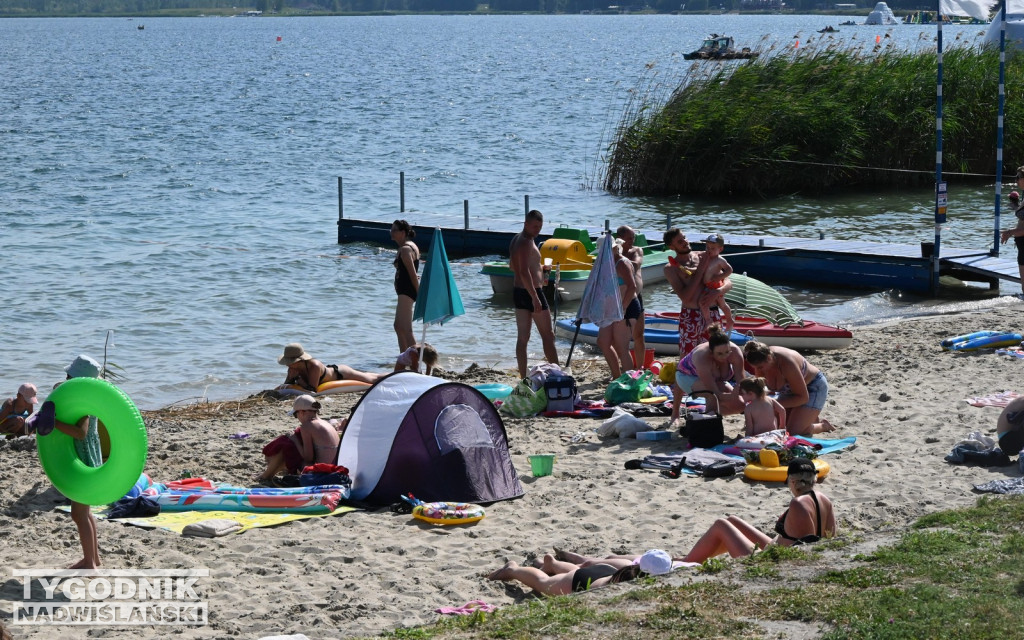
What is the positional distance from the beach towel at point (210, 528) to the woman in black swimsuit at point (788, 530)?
3.01 metres

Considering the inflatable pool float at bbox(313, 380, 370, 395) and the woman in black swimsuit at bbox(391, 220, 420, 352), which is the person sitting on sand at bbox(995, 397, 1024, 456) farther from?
the inflatable pool float at bbox(313, 380, 370, 395)

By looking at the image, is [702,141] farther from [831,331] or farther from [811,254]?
[831,331]

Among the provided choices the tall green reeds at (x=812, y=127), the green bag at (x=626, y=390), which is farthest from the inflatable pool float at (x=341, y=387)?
the tall green reeds at (x=812, y=127)

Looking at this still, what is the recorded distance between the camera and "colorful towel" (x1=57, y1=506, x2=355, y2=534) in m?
8.20

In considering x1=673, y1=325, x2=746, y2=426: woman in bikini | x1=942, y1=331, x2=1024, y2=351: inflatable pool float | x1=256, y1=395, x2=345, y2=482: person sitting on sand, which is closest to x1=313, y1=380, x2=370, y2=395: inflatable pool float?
x1=256, y1=395, x2=345, y2=482: person sitting on sand

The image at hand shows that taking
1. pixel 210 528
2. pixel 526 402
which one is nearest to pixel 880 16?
pixel 526 402

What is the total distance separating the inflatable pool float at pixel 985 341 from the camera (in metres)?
12.5

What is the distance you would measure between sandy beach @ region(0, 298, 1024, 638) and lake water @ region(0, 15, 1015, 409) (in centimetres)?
399

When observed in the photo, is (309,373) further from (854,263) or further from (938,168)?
(854,263)

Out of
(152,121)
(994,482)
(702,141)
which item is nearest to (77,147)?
(152,121)

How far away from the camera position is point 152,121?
48812mm

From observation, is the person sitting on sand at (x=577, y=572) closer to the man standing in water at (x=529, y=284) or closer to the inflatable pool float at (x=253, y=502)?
the inflatable pool float at (x=253, y=502)

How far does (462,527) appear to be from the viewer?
8195mm

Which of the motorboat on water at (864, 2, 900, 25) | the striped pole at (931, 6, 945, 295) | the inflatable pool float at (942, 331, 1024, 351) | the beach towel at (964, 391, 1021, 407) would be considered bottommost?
the beach towel at (964, 391, 1021, 407)
